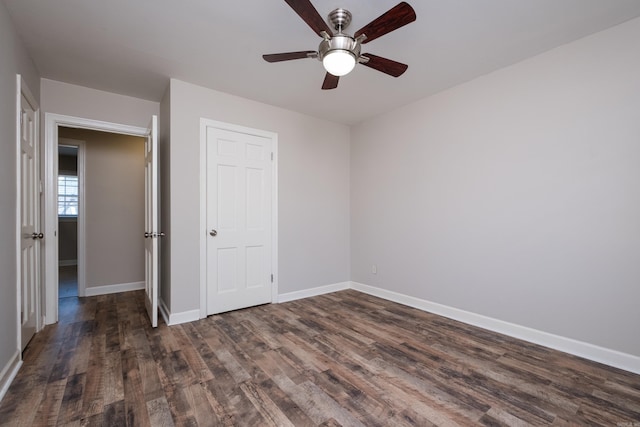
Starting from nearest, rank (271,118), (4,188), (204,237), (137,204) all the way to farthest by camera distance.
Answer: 1. (4,188)
2. (204,237)
3. (271,118)
4. (137,204)

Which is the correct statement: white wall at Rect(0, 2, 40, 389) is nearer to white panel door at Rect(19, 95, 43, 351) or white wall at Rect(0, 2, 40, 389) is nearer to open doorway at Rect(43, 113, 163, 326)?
white panel door at Rect(19, 95, 43, 351)

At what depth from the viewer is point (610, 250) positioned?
221 centimetres

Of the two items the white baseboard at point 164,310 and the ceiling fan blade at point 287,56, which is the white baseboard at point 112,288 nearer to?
the white baseboard at point 164,310

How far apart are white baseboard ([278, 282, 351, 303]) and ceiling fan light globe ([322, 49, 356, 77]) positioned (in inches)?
113

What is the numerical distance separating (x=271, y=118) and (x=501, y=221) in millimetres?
2933

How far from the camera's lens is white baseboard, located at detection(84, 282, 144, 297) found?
13.5 feet

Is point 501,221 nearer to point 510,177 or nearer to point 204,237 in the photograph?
point 510,177

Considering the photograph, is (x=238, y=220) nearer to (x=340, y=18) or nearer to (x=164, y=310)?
(x=164, y=310)

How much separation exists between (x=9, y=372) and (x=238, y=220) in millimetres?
2167

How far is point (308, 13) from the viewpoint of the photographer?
5.17ft

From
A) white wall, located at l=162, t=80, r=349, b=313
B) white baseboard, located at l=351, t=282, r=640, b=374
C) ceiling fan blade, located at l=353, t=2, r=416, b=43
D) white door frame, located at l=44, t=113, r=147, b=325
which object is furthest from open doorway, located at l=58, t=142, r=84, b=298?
ceiling fan blade, located at l=353, t=2, r=416, b=43

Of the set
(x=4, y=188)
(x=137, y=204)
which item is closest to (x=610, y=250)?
(x=4, y=188)

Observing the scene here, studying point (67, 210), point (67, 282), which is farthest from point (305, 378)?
point (67, 210)

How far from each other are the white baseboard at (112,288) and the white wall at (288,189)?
192 cm
